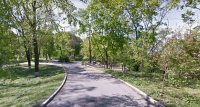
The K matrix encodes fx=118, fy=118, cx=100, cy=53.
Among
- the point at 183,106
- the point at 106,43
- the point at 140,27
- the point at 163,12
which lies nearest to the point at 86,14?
the point at 106,43

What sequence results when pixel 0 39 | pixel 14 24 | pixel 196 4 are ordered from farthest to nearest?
pixel 196 4 → pixel 0 39 → pixel 14 24

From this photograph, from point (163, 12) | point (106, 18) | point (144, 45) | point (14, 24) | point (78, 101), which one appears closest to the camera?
point (14, 24)

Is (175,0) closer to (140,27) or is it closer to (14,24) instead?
(14,24)

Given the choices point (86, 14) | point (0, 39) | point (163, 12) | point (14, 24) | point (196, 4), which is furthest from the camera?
point (86, 14)

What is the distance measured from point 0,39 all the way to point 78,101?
4459mm

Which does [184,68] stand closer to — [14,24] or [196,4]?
[196,4]

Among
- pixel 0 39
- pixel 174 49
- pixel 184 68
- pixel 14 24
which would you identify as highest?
pixel 14 24

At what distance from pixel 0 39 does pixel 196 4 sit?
9556mm

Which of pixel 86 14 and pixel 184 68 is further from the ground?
pixel 86 14

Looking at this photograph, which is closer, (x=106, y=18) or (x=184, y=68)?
(x=184, y=68)

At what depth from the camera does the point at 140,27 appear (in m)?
18.8

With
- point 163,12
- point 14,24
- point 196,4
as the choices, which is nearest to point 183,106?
point 196,4

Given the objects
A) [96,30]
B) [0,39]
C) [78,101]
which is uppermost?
[96,30]

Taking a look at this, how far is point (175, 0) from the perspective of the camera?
613cm
